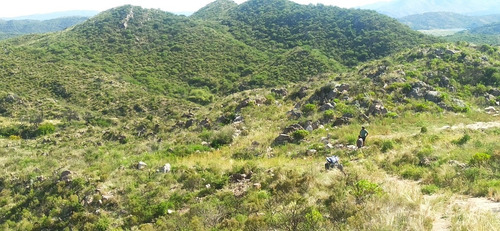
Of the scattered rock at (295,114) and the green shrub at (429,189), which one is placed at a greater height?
the green shrub at (429,189)

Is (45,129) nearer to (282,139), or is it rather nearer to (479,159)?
(282,139)

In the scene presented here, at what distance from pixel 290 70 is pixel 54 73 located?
39.8 m

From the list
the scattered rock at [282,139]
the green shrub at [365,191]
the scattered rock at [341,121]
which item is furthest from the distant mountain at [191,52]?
the green shrub at [365,191]

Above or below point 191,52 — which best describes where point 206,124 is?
below

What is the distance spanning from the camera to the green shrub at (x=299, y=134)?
15381 mm

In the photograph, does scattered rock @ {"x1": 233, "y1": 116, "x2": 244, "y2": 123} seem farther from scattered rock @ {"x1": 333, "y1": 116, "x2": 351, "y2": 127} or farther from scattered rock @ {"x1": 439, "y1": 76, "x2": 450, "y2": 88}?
scattered rock @ {"x1": 439, "y1": 76, "x2": 450, "y2": 88}

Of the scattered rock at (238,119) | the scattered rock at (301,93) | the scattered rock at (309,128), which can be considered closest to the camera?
the scattered rock at (309,128)

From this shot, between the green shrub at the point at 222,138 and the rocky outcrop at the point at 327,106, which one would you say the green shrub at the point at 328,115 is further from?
the green shrub at the point at 222,138

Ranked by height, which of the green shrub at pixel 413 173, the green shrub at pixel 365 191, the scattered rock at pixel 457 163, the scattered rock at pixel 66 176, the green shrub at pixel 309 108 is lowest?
the green shrub at pixel 309 108

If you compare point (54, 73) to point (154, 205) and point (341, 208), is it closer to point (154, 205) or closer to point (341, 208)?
point (154, 205)

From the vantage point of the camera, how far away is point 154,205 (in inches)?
355

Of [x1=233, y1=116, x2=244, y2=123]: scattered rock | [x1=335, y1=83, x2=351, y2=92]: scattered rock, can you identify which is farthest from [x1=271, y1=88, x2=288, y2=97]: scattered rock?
[x1=233, y1=116, x2=244, y2=123]: scattered rock

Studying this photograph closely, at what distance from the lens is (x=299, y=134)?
1543cm

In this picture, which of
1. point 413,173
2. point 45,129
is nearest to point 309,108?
point 413,173
